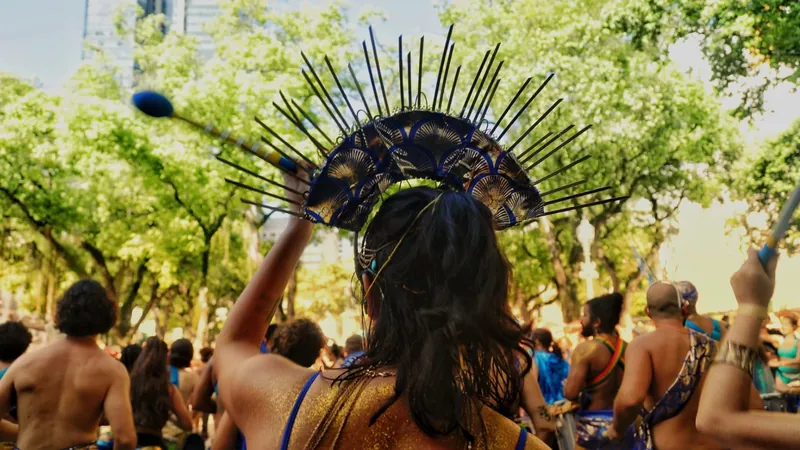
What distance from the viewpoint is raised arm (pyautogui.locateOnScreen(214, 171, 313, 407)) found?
229cm

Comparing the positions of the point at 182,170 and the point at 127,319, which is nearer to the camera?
the point at 182,170

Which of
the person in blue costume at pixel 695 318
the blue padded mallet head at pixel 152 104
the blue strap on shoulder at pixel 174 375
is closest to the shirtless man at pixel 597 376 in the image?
the person in blue costume at pixel 695 318

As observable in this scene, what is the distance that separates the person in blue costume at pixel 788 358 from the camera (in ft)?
31.7

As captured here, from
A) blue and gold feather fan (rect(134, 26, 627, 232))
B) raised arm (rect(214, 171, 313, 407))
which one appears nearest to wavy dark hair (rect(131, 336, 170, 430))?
raised arm (rect(214, 171, 313, 407))

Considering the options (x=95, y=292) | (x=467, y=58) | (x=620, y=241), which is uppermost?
(x=467, y=58)

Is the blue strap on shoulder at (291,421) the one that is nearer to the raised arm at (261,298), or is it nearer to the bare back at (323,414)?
the bare back at (323,414)

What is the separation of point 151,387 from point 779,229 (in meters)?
6.42

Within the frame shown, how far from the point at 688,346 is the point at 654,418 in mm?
494

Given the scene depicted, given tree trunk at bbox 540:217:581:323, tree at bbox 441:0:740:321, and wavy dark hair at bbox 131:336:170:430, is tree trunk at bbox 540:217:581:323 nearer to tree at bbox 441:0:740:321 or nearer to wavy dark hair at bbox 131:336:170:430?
tree at bbox 441:0:740:321

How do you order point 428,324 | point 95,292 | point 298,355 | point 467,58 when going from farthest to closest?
1. point 467,58
2. point 298,355
3. point 95,292
4. point 428,324

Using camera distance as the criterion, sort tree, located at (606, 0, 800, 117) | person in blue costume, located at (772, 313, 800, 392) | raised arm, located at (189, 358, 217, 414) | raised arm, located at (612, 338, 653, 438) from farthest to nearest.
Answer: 1. tree, located at (606, 0, 800, 117)
2. person in blue costume, located at (772, 313, 800, 392)
3. raised arm, located at (189, 358, 217, 414)
4. raised arm, located at (612, 338, 653, 438)

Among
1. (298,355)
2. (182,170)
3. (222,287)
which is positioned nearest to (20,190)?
(182,170)

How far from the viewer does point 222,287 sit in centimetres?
4031

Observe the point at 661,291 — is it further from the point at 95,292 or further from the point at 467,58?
the point at 467,58
